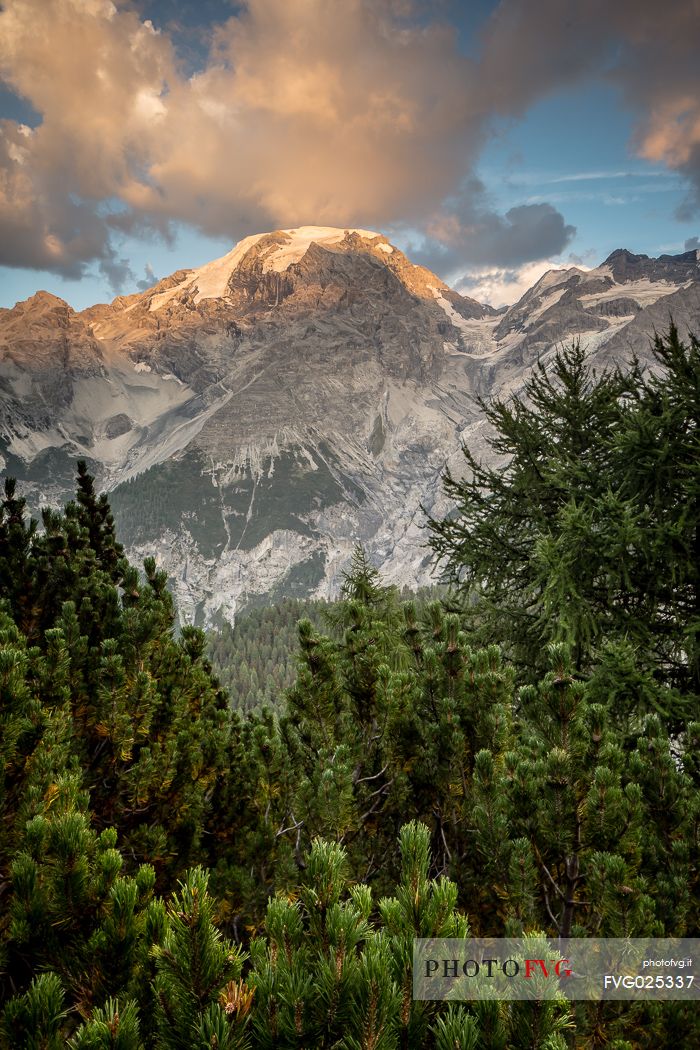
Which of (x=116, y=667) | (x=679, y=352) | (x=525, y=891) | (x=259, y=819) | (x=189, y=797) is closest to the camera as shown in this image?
(x=525, y=891)

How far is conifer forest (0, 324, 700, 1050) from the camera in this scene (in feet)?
5.01

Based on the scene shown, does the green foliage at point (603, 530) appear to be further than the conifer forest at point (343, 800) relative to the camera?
Yes

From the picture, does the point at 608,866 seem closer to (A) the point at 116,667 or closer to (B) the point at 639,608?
(A) the point at 116,667

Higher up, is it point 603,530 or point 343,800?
point 603,530

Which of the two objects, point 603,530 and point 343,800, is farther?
point 603,530

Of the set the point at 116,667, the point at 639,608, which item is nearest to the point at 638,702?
the point at 639,608

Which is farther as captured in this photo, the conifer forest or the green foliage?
the green foliage

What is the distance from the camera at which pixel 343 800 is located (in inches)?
147

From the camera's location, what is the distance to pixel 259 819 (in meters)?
5.20

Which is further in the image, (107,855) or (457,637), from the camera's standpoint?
(457,637)

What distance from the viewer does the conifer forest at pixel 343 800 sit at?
153 cm

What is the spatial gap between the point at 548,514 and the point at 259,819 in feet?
26.3

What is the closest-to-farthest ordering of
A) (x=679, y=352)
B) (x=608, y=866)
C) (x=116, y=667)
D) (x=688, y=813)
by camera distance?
(x=608, y=866) → (x=688, y=813) → (x=116, y=667) → (x=679, y=352)

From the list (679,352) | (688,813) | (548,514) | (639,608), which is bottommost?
(688,813)
